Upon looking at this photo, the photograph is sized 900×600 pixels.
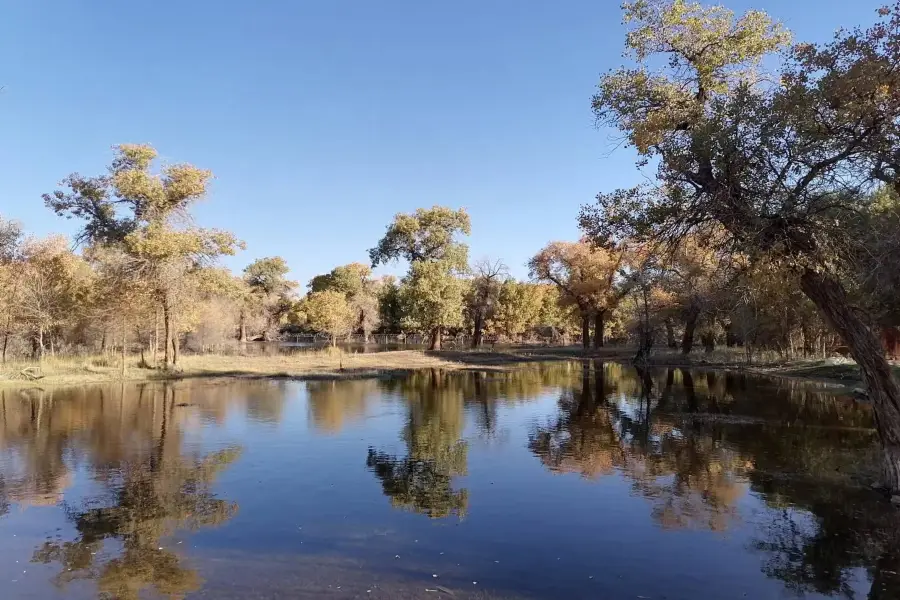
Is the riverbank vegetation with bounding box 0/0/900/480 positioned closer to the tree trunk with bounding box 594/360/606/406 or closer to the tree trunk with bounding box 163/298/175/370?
the tree trunk with bounding box 163/298/175/370

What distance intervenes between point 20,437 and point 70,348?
2722cm

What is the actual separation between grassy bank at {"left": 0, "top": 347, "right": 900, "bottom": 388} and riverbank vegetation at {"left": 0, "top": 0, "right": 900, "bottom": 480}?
5.17 feet

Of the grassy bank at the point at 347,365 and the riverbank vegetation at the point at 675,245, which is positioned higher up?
the riverbank vegetation at the point at 675,245

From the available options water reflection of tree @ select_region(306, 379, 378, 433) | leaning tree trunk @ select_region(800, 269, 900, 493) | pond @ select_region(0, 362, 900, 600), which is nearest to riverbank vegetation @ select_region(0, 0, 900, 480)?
leaning tree trunk @ select_region(800, 269, 900, 493)

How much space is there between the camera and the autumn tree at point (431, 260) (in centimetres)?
5169

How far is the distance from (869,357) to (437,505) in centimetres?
→ 834

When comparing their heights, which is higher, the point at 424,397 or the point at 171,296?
the point at 171,296

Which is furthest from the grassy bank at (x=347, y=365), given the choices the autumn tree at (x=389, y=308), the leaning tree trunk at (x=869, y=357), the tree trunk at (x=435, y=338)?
the autumn tree at (x=389, y=308)

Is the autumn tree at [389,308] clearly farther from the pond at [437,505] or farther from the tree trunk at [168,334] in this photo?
the pond at [437,505]

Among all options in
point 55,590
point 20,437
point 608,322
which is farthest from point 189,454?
point 608,322

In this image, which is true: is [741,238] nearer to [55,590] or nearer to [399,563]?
[399,563]

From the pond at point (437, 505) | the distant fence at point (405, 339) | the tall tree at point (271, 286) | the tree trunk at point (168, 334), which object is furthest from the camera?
the tall tree at point (271, 286)

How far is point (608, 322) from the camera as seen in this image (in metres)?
74.8

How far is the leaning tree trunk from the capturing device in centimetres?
1074
